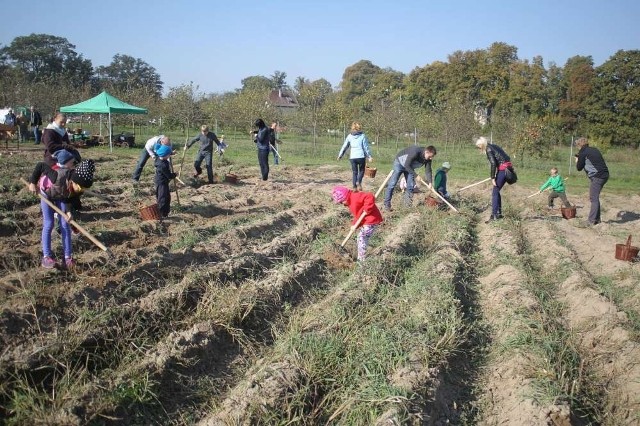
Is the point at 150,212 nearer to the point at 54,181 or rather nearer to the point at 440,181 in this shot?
the point at 54,181

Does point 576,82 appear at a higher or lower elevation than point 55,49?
lower

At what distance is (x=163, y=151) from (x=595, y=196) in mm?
8650

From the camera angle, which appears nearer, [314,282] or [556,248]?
[314,282]

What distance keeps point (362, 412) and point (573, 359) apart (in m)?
2.16

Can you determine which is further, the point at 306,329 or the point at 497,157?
the point at 497,157

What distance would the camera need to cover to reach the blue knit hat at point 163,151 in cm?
834

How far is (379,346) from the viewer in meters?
4.52

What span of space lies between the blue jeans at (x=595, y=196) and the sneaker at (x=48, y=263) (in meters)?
9.83

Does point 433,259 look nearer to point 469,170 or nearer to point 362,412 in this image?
point 362,412

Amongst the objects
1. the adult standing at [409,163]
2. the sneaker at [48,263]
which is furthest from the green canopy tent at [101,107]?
the sneaker at [48,263]

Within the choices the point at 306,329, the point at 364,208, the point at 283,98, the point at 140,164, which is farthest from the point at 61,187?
the point at 283,98

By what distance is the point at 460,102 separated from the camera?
32062 mm

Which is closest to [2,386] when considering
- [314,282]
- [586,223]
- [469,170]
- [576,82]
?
[314,282]

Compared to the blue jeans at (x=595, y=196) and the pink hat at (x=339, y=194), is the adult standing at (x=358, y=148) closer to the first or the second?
the blue jeans at (x=595, y=196)
